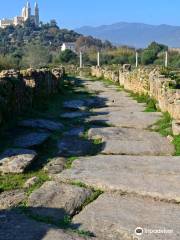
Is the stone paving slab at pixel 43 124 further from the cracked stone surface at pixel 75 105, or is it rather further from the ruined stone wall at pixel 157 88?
the cracked stone surface at pixel 75 105

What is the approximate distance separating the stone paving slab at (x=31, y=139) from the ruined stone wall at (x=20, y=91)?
25.7 inches

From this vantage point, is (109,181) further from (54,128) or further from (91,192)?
(54,128)

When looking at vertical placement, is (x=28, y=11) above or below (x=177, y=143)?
above

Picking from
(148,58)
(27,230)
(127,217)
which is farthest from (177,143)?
(148,58)

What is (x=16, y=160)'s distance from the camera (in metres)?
6.89

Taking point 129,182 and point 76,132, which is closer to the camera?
point 129,182

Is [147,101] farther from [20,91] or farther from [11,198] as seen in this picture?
[11,198]

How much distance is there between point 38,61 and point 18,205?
53144 millimetres

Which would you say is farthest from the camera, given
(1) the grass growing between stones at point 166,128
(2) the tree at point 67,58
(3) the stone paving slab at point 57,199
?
(2) the tree at point 67,58

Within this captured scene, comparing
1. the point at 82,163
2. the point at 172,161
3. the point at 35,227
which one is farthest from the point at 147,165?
the point at 35,227

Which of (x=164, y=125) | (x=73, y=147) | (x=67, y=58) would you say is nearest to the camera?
(x=73, y=147)

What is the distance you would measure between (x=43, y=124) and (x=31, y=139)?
160 centimetres

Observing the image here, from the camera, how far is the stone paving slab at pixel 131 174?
5.78 meters

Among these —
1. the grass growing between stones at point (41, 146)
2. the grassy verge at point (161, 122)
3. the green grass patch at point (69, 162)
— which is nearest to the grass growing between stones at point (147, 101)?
the grassy verge at point (161, 122)
